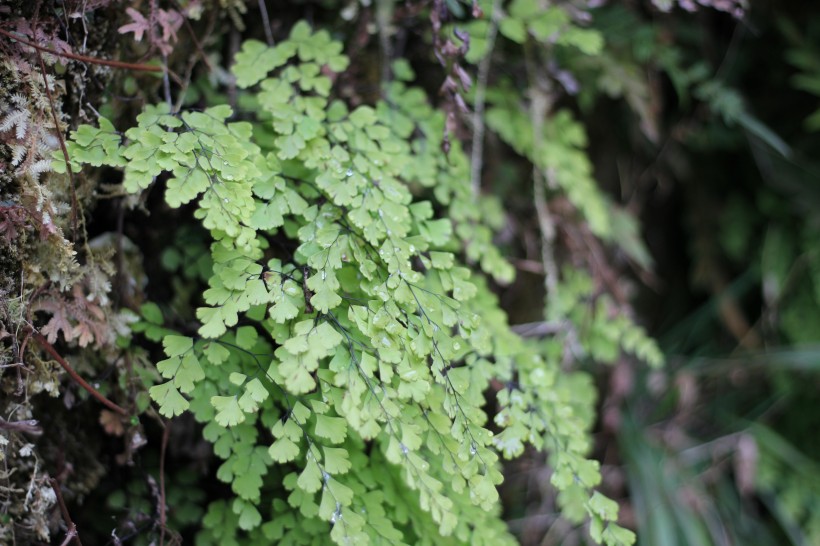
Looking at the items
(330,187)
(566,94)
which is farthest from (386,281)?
(566,94)

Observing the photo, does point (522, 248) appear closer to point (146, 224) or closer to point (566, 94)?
point (566, 94)

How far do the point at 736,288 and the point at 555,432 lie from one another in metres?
1.38

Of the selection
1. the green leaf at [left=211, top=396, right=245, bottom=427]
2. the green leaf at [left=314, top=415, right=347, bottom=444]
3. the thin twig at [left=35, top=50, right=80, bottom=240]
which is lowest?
the green leaf at [left=314, top=415, right=347, bottom=444]

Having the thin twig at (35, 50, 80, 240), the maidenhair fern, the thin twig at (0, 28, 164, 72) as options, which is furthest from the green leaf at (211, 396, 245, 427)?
the thin twig at (0, 28, 164, 72)

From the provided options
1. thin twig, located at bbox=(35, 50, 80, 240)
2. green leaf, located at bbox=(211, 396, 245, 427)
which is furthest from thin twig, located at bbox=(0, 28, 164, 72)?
green leaf, located at bbox=(211, 396, 245, 427)

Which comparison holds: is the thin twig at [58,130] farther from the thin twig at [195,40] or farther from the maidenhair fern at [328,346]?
the thin twig at [195,40]

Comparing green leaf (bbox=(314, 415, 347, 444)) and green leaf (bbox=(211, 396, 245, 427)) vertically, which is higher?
green leaf (bbox=(211, 396, 245, 427))

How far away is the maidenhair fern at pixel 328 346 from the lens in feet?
2.64

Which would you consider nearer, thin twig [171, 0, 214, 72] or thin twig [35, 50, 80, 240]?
thin twig [35, 50, 80, 240]

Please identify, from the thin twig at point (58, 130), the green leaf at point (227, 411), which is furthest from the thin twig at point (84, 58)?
the green leaf at point (227, 411)

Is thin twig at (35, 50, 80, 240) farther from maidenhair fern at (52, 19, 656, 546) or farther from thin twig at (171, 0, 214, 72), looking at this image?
thin twig at (171, 0, 214, 72)

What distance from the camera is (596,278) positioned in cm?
166

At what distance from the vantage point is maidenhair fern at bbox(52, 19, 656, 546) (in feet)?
2.64

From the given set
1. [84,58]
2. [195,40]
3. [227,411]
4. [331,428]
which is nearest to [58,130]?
[84,58]
